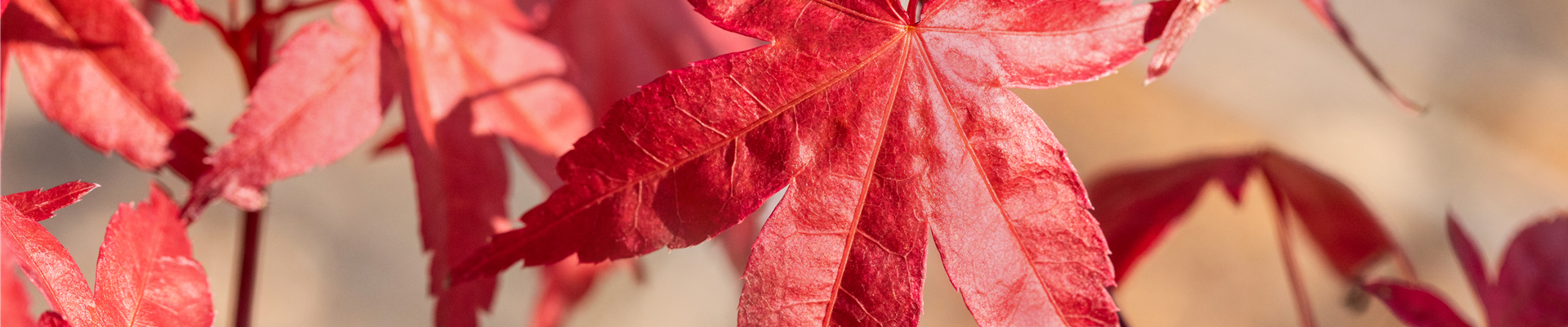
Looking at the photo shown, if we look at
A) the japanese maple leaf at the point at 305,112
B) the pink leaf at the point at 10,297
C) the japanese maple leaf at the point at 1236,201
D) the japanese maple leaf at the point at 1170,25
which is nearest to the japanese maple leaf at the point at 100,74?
the japanese maple leaf at the point at 305,112

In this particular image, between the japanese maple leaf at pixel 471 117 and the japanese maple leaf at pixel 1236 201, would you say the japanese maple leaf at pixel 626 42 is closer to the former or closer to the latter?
the japanese maple leaf at pixel 471 117

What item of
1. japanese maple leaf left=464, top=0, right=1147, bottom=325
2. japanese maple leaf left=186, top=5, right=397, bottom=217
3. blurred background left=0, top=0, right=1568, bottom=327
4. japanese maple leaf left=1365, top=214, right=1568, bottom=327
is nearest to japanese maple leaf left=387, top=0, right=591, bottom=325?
japanese maple leaf left=186, top=5, right=397, bottom=217

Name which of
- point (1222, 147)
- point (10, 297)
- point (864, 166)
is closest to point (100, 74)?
point (10, 297)

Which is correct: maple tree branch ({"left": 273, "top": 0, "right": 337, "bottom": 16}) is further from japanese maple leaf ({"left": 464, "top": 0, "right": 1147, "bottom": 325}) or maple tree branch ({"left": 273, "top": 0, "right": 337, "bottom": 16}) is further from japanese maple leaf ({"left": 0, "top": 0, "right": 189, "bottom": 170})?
japanese maple leaf ({"left": 464, "top": 0, "right": 1147, "bottom": 325})

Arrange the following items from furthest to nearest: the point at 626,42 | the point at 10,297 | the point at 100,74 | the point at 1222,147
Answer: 1. the point at 1222,147
2. the point at 626,42
3. the point at 100,74
4. the point at 10,297

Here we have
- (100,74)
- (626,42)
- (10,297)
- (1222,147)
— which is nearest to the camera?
(10,297)

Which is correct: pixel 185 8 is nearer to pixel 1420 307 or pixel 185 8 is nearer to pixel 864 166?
pixel 864 166
